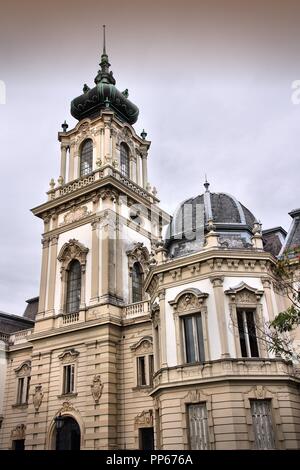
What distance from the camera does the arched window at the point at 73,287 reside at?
31875 mm

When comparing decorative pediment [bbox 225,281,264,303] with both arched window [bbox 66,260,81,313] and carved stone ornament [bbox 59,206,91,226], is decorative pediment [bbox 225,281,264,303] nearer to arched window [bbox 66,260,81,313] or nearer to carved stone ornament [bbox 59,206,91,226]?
arched window [bbox 66,260,81,313]

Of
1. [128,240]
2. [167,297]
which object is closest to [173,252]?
[167,297]

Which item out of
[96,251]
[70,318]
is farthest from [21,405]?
[96,251]

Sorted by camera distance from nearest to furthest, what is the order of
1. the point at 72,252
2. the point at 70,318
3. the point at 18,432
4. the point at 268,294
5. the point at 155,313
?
1. the point at 268,294
2. the point at 155,313
3. the point at 70,318
4. the point at 18,432
5. the point at 72,252

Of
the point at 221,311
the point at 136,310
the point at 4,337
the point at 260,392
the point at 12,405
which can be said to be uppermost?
the point at 4,337

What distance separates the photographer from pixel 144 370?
27594 millimetres

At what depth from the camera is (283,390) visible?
19.8 metres

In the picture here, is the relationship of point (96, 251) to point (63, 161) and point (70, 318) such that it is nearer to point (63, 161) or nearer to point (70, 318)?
point (70, 318)

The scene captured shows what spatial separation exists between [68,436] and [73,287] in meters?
9.73

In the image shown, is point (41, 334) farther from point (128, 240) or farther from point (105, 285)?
point (128, 240)

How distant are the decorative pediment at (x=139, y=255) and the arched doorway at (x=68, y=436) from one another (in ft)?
34.8

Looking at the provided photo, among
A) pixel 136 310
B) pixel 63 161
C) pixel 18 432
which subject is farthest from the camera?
pixel 63 161

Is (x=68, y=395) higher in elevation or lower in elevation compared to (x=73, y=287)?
lower

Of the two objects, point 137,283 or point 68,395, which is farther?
point 137,283
